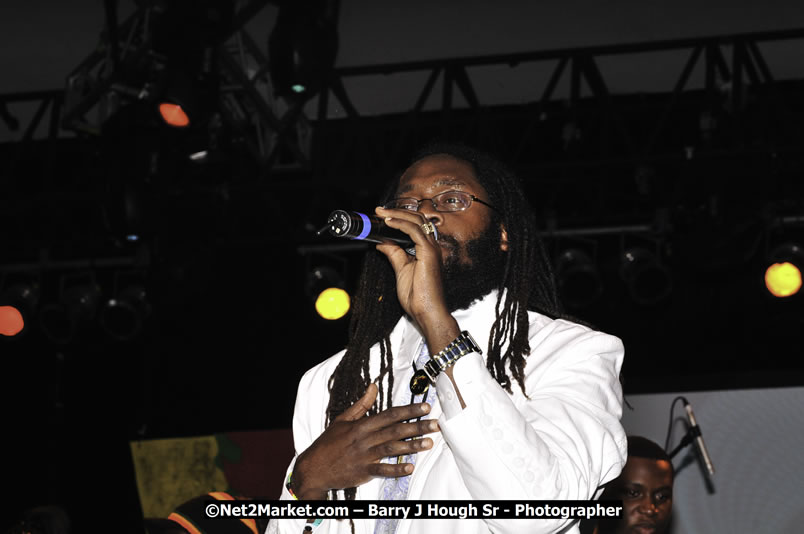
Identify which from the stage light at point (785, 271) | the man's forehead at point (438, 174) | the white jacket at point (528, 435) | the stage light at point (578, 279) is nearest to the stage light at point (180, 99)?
the man's forehead at point (438, 174)

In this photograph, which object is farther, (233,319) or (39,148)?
(233,319)

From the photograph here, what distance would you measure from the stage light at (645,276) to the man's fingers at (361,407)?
13.3 ft

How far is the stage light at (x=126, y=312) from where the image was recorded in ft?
20.1

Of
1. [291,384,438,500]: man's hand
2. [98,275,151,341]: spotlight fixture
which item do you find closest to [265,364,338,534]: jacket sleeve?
[291,384,438,500]: man's hand

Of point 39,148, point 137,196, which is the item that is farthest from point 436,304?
point 39,148

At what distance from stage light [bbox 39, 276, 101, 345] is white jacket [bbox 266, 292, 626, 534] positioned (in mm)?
4653

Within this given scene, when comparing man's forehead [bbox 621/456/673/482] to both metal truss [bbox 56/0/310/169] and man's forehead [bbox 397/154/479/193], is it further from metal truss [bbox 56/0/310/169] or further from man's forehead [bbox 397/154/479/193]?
metal truss [bbox 56/0/310/169]

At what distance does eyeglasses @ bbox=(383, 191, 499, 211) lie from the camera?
189cm

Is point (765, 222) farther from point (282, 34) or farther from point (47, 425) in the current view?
point (47, 425)

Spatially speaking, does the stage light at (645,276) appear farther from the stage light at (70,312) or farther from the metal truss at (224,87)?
the stage light at (70,312)

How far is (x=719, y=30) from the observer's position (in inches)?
213

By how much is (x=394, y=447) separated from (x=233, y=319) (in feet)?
17.6

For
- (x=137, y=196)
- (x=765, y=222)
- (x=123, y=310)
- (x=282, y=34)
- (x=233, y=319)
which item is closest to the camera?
(x=282, y=34)

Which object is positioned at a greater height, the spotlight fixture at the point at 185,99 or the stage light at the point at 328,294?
the stage light at the point at 328,294
